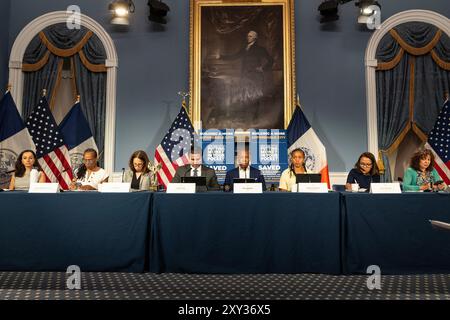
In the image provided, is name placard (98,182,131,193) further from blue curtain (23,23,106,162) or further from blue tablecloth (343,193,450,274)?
blue curtain (23,23,106,162)

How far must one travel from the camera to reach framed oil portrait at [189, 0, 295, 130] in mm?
5887

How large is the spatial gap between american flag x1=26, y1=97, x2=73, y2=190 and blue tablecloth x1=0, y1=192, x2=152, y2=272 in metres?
1.92

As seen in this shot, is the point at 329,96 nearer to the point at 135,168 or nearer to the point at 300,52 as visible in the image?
the point at 300,52

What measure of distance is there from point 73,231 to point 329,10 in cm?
477

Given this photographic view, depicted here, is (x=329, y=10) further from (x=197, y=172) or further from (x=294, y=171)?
(x=197, y=172)

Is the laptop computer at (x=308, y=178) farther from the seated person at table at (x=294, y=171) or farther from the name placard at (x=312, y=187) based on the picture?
the seated person at table at (x=294, y=171)

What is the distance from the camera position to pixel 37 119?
17.6ft

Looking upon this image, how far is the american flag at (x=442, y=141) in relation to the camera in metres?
5.08

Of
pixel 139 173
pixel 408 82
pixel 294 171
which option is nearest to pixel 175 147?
pixel 139 173

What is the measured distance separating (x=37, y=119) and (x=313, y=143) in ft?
12.7

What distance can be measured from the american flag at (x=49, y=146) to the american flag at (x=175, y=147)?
123 centimetres

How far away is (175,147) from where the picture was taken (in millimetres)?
5605

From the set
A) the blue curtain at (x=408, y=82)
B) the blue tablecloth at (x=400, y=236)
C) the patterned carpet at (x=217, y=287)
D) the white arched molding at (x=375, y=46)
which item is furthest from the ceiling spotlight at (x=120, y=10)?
the blue tablecloth at (x=400, y=236)
